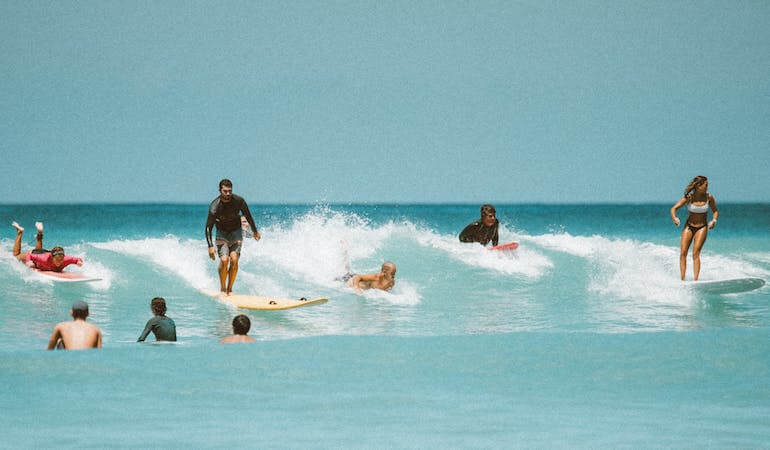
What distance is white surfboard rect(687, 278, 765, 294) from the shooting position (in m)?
13.5

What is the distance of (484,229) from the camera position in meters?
16.7

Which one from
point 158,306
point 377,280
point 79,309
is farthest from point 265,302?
point 79,309

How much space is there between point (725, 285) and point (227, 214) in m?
7.80

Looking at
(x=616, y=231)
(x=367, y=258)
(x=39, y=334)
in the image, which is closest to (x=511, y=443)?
(x=39, y=334)

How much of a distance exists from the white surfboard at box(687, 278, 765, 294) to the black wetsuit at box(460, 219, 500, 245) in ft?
13.6

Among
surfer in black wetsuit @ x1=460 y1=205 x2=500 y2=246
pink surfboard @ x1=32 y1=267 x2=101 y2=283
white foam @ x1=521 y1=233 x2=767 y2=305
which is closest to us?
white foam @ x1=521 y1=233 x2=767 y2=305

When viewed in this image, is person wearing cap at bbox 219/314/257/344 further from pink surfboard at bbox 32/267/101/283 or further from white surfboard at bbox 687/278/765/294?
white surfboard at bbox 687/278/765/294

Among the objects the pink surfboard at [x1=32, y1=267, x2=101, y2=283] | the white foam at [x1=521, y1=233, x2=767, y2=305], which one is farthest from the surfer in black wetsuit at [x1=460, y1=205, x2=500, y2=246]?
the pink surfboard at [x1=32, y1=267, x2=101, y2=283]

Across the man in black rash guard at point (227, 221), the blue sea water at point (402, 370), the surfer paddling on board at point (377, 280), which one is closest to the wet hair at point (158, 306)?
the blue sea water at point (402, 370)

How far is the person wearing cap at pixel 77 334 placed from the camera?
8.45 meters

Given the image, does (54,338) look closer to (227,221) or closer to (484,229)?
(227,221)

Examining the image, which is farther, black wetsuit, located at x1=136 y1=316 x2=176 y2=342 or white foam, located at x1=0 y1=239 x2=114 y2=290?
white foam, located at x1=0 y1=239 x2=114 y2=290

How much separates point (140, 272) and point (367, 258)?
5452mm

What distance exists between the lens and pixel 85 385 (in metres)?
7.66
